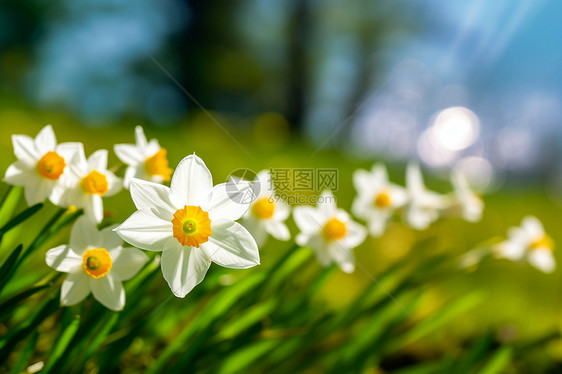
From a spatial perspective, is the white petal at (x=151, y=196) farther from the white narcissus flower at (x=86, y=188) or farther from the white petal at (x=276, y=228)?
the white petal at (x=276, y=228)

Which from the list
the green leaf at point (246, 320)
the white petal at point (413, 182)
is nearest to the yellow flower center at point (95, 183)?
the green leaf at point (246, 320)

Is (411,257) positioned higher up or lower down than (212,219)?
higher up

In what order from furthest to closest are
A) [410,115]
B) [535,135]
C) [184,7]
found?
[184,7]
[535,135]
[410,115]

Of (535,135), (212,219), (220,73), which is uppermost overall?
(220,73)

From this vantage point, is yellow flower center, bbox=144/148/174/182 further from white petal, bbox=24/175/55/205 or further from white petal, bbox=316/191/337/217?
white petal, bbox=316/191/337/217

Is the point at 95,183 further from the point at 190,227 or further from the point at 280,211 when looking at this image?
the point at 280,211

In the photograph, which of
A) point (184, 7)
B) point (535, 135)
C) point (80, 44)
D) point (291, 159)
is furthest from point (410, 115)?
point (80, 44)

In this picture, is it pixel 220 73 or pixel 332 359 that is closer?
pixel 332 359

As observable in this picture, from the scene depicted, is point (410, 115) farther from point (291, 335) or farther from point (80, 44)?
point (291, 335)
